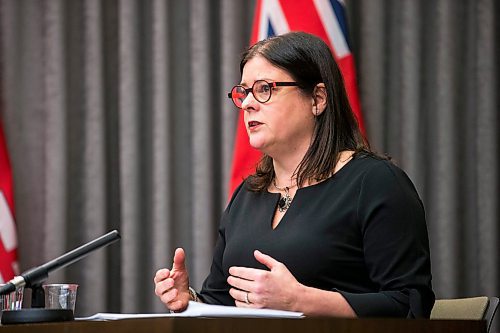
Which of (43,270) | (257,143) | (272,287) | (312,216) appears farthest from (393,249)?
(43,270)

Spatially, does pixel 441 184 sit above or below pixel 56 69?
below

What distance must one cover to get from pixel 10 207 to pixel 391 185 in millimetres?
1992

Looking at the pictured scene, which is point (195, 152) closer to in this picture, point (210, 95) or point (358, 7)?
point (210, 95)

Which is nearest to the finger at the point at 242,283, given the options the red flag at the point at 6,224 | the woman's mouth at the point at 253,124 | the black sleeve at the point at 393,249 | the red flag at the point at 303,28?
the black sleeve at the point at 393,249

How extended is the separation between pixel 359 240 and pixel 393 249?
4.6 inches

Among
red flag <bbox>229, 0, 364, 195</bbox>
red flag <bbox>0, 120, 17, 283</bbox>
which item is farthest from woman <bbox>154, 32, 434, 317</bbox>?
red flag <bbox>0, 120, 17, 283</bbox>

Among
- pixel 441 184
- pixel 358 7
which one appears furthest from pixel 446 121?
pixel 358 7

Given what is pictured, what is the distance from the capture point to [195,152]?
3834 millimetres

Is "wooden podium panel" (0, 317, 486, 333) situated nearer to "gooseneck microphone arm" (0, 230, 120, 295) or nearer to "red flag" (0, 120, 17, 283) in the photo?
"gooseneck microphone arm" (0, 230, 120, 295)

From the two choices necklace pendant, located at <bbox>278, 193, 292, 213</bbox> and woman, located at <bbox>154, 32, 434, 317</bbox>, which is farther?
necklace pendant, located at <bbox>278, 193, 292, 213</bbox>

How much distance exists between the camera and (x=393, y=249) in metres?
2.11

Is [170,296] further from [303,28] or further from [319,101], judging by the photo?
[303,28]

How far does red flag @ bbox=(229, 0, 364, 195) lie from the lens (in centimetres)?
348

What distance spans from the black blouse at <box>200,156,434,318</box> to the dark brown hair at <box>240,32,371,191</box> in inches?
2.2
